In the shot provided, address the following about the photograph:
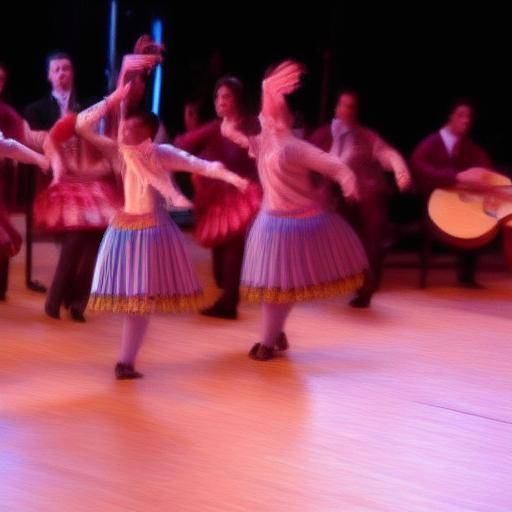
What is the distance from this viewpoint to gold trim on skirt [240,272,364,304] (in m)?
4.39

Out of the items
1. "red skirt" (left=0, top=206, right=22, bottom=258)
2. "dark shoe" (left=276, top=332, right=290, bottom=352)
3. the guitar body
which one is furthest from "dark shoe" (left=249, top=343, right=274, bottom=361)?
the guitar body

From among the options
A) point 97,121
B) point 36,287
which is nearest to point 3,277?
point 36,287

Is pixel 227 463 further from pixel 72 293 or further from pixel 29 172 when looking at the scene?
pixel 29 172

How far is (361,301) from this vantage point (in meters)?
5.86

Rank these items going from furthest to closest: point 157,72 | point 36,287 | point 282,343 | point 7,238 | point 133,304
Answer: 1. point 157,72
2. point 36,287
3. point 7,238
4. point 282,343
5. point 133,304

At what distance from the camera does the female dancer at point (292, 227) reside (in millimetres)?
4379

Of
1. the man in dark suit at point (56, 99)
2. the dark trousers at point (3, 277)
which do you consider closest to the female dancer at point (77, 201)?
the man in dark suit at point (56, 99)

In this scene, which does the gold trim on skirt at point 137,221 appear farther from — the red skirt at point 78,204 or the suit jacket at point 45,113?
the suit jacket at point 45,113

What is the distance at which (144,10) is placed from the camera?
8148 millimetres

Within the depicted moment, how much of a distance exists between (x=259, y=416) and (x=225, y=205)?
5.35ft

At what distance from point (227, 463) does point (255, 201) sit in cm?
201

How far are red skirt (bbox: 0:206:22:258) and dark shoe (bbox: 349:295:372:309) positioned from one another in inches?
75.3

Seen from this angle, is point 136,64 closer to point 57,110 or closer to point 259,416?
point 57,110

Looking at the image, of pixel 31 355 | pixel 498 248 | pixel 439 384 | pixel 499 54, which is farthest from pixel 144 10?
pixel 439 384
